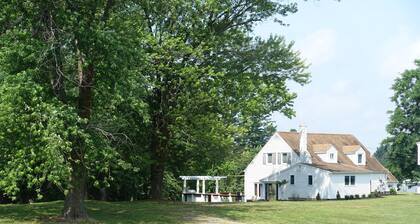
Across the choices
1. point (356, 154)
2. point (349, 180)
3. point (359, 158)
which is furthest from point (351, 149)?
point (349, 180)

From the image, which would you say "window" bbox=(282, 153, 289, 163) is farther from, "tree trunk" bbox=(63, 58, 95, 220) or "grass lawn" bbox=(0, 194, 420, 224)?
"tree trunk" bbox=(63, 58, 95, 220)

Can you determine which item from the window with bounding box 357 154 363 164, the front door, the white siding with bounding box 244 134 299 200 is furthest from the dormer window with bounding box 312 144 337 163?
the front door

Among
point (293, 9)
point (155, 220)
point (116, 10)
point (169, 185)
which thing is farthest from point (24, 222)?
point (169, 185)

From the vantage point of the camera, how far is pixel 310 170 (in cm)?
5919

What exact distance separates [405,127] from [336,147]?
14822 mm

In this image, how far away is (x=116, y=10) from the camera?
2017 cm

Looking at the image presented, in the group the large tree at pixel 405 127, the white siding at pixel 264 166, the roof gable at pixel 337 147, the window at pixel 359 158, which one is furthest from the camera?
the large tree at pixel 405 127

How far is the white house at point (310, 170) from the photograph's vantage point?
58.8 metres

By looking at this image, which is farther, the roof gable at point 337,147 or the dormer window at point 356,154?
the dormer window at point 356,154

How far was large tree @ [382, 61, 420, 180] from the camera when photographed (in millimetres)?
74500

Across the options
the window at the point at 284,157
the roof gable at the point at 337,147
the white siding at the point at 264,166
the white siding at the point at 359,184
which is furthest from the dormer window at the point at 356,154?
the window at the point at 284,157

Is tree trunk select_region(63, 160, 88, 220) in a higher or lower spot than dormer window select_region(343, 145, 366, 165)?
lower

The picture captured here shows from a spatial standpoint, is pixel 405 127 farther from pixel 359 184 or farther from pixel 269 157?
pixel 269 157

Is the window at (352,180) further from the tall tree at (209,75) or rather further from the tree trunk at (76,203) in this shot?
the tree trunk at (76,203)
